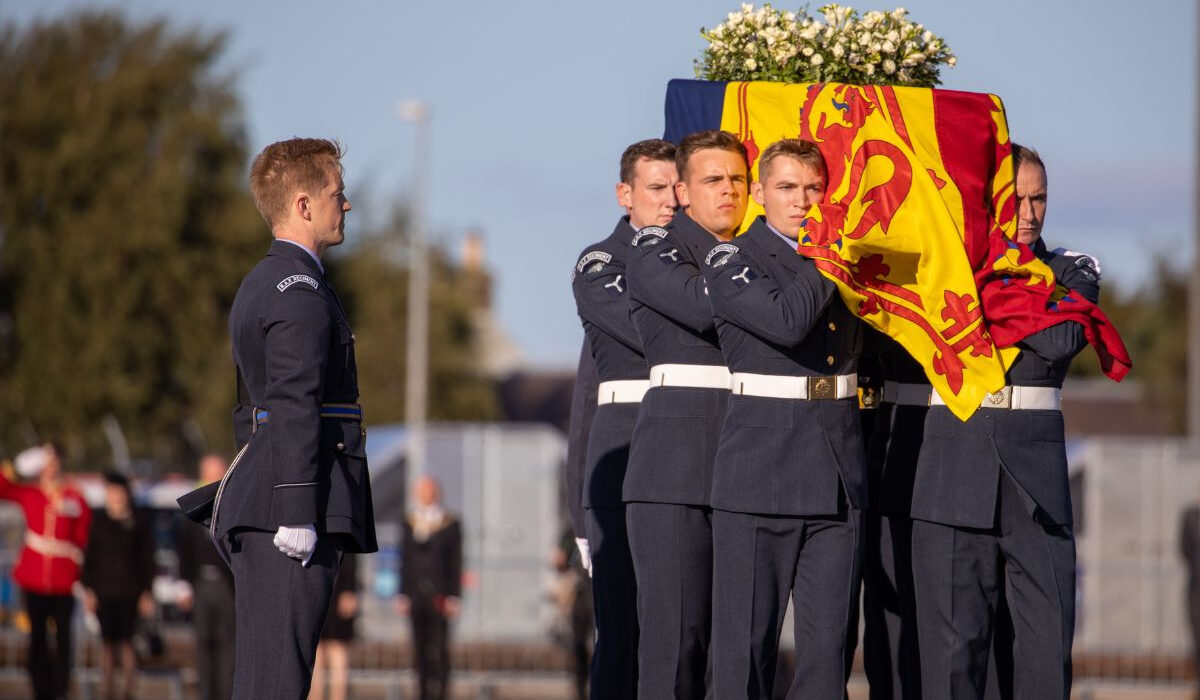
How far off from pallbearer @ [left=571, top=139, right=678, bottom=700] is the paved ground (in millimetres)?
9468

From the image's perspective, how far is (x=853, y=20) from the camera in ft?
24.2

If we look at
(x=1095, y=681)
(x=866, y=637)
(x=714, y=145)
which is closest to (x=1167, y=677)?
(x=1095, y=681)

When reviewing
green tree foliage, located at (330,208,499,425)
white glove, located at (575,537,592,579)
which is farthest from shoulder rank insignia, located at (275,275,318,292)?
Result: green tree foliage, located at (330,208,499,425)

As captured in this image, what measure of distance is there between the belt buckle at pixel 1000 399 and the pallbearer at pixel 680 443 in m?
1.01

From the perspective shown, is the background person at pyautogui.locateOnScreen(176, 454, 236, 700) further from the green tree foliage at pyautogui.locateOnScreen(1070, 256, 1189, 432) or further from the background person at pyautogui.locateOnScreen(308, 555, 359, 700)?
the green tree foliage at pyautogui.locateOnScreen(1070, 256, 1189, 432)

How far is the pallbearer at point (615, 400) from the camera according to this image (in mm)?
7645

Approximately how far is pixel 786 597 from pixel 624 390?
147 cm

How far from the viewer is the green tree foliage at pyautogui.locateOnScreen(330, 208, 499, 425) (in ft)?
135

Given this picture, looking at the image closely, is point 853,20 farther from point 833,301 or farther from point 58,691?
point 58,691

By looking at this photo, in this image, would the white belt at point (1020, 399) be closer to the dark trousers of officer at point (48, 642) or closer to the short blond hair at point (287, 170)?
the short blond hair at point (287, 170)

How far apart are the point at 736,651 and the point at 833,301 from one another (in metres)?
1.31

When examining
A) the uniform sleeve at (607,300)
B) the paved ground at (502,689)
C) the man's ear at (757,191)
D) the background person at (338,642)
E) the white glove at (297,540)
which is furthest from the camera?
the paved ground at (502,689)

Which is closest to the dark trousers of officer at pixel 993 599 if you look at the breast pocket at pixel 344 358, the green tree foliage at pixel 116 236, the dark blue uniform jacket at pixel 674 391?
the dark blue uniform jacket at pixel 674 391

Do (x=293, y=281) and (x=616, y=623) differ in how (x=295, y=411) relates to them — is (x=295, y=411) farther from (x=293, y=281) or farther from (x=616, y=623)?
(x=616, y=623)
